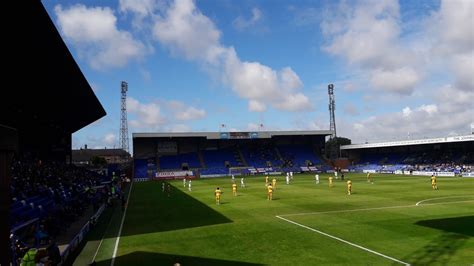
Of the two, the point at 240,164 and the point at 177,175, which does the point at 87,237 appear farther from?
the point at 240,164

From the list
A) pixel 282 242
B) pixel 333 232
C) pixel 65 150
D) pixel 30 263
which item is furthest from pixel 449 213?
pixel 65 150

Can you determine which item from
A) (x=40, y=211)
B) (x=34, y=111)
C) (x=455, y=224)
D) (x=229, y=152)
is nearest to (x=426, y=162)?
(x=229, y=152)

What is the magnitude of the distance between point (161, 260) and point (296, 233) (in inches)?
295

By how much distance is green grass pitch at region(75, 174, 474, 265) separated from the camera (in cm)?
1617

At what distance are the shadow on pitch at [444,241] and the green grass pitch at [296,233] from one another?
0.11 feet

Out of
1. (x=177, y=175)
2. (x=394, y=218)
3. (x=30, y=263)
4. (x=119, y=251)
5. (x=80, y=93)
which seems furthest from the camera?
(x=177, y=175)

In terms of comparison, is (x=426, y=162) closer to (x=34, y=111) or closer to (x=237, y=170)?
(x=237, y=170)

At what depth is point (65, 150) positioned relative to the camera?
225 ft

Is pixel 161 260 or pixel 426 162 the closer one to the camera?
pixel 161 260

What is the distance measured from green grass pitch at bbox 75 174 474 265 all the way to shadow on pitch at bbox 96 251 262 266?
39 mm

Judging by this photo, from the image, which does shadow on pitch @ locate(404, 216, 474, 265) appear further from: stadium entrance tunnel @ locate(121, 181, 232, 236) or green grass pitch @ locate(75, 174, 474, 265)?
stadium entrance tunnel @ locate(121, 181, 232, 236)

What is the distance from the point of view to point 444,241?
59.4ft

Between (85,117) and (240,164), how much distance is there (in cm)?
4350

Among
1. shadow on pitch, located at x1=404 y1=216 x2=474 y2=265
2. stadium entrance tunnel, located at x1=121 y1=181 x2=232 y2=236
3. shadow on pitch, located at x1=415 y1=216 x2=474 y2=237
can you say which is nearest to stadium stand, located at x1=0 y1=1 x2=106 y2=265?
stadium entrance tunnel, located at x1=121 y1=181 x2=232 y2=236
